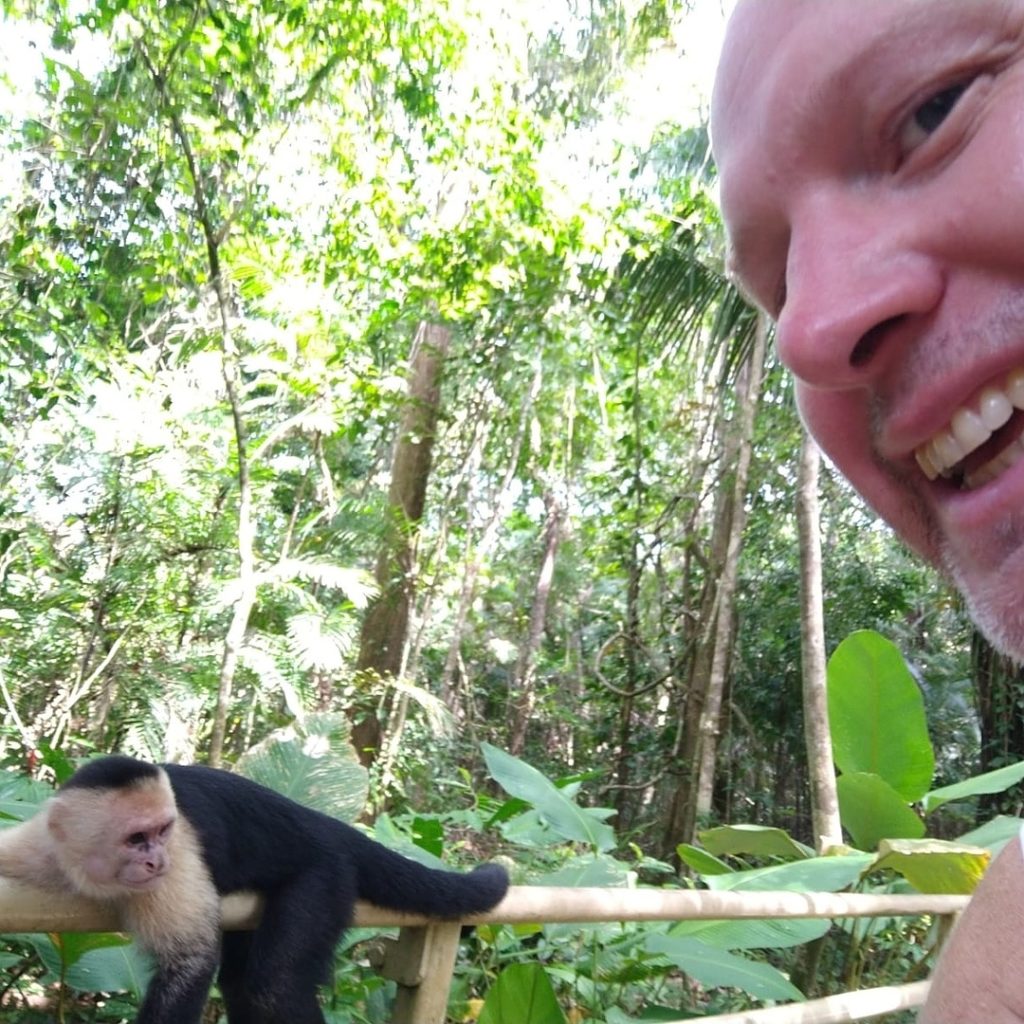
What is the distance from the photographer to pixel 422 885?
1.68 m

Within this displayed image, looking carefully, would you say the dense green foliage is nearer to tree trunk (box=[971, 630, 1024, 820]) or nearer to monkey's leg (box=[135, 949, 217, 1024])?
tree trunk (box=[971, 630, 1024, 820])

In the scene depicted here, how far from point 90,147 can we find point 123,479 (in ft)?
5.23

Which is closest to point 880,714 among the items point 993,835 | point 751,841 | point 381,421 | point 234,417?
point 993,835

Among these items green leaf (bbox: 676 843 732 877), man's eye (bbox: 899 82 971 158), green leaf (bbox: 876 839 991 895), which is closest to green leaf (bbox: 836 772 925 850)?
green leaf (bbox: 876 839 991 895)

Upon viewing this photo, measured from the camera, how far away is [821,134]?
788 millimetres

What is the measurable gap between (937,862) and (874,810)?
40 centimetres

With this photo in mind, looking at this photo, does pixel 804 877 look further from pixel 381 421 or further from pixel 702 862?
pixel 381 421

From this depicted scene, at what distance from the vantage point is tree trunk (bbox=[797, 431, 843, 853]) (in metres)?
3.59

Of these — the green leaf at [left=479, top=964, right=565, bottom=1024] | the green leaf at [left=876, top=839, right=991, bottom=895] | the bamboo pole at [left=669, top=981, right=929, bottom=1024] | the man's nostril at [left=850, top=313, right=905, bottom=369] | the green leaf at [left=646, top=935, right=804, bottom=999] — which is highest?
the man's nostril at [left=850, top=313, right=905, bottom=369]

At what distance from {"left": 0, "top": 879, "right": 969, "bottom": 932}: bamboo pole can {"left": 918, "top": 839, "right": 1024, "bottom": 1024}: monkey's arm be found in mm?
589

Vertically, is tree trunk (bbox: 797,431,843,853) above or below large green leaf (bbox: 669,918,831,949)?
above

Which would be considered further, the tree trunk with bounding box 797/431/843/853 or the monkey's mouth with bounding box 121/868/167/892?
the tree trunk with bounding box 797/431/843/853

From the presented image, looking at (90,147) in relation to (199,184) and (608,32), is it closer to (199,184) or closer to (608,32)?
(199,184)

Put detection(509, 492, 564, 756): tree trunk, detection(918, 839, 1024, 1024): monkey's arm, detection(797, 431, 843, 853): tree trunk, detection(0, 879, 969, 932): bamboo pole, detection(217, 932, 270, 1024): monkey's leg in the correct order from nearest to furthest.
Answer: detection(918, 839, 1024, 1024): monkey's arm → detection(0, 879, 969, 932): bamboo pole → detection(217, 932, 270, 1024): monkey's leg → detection(797, 431, 843, 853): tree trunk → detection(509, 492, 564, 756): tree trunk
